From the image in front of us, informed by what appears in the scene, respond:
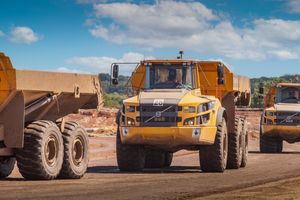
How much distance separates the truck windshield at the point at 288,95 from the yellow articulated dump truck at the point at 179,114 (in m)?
10.5

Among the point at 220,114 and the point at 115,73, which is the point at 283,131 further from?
the point at 115,73

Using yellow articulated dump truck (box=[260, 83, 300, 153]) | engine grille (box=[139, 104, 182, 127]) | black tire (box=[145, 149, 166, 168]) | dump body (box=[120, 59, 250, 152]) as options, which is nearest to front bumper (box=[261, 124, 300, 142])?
yellow articulated dump truck (box=[260, 83, 300, 153])

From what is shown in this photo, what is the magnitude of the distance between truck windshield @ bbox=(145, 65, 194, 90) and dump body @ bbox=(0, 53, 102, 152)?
2.51 m

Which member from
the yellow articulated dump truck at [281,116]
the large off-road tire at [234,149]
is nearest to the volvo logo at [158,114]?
the large off-road tire at [234,149]

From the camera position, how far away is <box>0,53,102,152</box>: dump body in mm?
14234

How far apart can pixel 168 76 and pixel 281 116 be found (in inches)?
487

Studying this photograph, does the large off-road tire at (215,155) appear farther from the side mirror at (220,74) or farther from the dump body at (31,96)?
the dump body at (31,96)

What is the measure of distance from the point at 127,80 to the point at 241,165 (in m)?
4.41

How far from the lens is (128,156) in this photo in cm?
1912

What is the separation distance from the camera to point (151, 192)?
12.3 metres

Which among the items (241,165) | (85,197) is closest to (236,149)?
(241,165)

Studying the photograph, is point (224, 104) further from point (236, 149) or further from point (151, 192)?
point (151, 192)

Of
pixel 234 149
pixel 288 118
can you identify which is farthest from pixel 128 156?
pixel 288 118

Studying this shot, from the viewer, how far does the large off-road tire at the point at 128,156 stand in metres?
19.1
